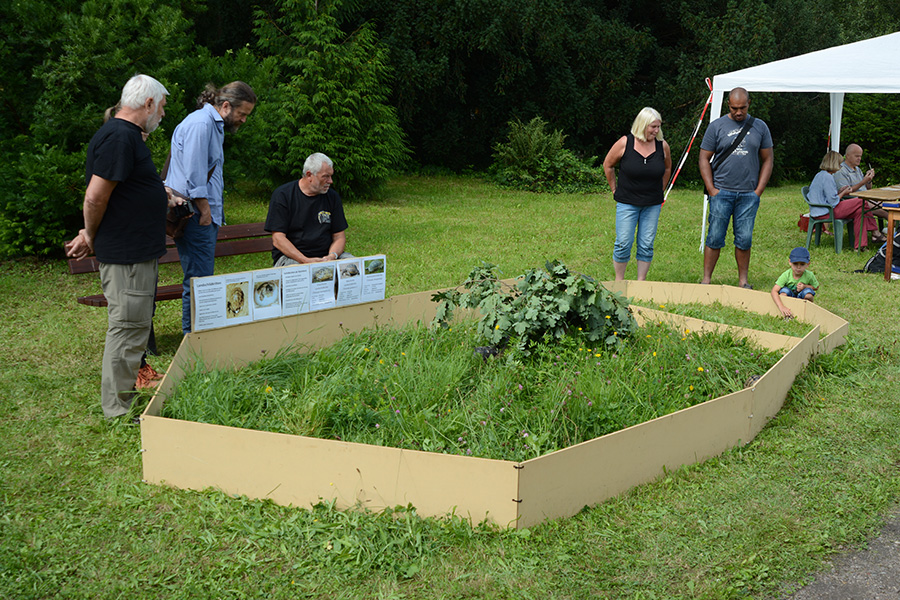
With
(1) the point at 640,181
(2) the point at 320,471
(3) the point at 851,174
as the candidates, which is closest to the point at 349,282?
(2) the point at 320,471

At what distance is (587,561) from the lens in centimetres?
319

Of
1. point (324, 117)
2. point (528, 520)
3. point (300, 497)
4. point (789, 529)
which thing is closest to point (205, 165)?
point (300, 497)

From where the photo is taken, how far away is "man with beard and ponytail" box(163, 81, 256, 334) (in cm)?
522

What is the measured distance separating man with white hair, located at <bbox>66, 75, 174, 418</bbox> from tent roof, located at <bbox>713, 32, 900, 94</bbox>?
8.15 meters

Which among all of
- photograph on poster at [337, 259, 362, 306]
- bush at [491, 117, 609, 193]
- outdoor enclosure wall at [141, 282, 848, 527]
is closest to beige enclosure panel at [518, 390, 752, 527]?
outdoor enclosure wall at [141, 282, 848, 527]

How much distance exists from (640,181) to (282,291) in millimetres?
3600

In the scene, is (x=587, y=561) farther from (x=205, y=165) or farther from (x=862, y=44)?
(x=862, y=44)

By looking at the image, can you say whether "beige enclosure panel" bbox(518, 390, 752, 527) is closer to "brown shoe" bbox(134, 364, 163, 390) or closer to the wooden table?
"brown shoe" bbox(134, 364, 163, 390)

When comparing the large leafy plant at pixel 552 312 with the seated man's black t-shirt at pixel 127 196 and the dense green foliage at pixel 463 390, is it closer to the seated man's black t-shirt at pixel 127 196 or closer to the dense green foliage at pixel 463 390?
the dense green foliage at pixel 463 390

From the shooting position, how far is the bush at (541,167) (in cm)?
1947

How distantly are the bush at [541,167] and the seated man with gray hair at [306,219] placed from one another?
44.2 ft

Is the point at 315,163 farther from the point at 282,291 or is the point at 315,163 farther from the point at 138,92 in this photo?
the point at 138,92

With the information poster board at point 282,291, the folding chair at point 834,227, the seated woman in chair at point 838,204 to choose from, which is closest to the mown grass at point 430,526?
the information poster board at point 282,291

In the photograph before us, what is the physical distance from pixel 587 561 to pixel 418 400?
135 centimetres
